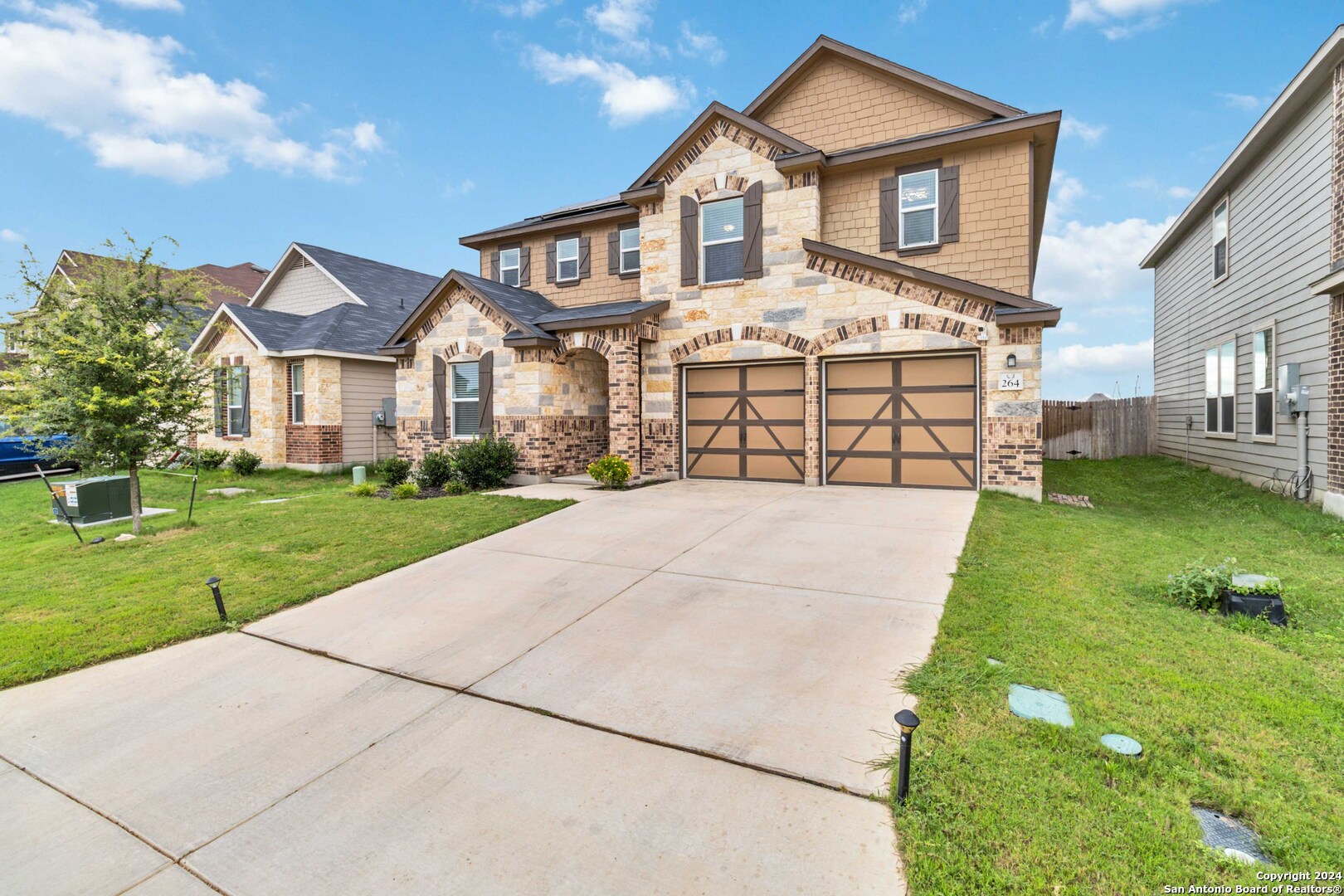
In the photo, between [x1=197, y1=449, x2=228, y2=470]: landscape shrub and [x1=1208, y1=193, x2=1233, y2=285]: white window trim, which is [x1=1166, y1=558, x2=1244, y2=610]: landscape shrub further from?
[x1=197, y1=449, x2=228, y2=470]: landscape shrub

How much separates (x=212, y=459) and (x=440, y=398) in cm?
920

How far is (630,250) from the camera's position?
14.9m

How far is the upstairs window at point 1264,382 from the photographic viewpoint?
35.8ft

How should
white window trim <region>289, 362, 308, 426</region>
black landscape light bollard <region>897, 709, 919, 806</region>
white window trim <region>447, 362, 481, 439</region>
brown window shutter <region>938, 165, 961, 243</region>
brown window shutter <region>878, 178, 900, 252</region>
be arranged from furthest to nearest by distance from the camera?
white window trim <region>289, 362, 308, 426</region> → white window trim <region>447, 362, 481, 439</region> → brown window shutter <region>878, 178, 900, 252</region> → brown window shutter <region>938, 165, 961, 243</region> → black landscape light bollard <region>897, 709, 919, 806</region>

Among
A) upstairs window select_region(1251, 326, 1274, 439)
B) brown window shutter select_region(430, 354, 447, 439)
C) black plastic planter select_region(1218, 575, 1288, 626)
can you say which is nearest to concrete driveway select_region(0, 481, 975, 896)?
black plastic planter select_region(1218, 575, 1288, 626)

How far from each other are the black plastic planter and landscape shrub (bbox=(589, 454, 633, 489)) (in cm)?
862

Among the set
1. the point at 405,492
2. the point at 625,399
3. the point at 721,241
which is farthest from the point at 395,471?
the point at 721,241

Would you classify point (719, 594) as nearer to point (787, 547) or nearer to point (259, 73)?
point (787, 547)

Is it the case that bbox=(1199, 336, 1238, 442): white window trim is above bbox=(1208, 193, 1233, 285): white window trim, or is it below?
below

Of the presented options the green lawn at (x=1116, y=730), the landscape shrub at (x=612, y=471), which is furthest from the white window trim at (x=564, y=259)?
the green lawn at (x=1116, y=730)

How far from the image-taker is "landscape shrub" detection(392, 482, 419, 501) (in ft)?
38.9

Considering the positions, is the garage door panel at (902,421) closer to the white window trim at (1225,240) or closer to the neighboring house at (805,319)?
the neighboring house at (805,319)

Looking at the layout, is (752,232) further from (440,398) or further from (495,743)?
(495,743)

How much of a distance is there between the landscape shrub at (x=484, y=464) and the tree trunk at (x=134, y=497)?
5085 millimetres
